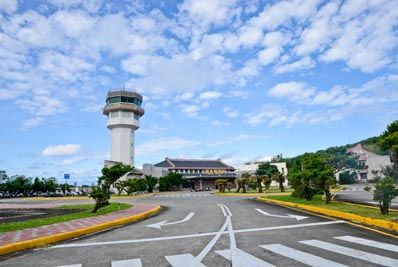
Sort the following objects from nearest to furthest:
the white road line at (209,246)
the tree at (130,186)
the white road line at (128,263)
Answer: the white road line at (128,263) < the white road line at (209,246) < the tree at (130,186)

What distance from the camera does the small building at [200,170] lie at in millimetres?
82500

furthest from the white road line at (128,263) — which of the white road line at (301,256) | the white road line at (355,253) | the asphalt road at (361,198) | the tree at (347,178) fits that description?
the tree at (347,178)

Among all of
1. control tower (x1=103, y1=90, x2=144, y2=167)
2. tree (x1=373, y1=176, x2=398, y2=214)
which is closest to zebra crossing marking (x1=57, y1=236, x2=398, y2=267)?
tree (x1=373, y1=176, x2=398, y2=214)

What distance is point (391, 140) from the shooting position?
1270 cm

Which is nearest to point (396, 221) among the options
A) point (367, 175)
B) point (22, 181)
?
point (22, 181)

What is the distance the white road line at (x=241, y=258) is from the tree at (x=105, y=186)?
1230 centimetres

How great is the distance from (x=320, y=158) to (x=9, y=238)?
18.2m

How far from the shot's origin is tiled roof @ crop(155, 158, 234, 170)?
3457 inches

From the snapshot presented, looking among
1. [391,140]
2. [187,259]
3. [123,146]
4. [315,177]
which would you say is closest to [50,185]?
[123,146]

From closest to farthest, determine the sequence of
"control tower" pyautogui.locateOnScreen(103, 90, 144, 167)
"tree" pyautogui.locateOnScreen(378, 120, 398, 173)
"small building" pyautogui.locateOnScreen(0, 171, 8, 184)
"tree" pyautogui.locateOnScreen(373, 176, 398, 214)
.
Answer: "tree" pyautogui.locateOnScreen(378, 120, 398, 173)
"tree" pyautogui.locateOnScreen(373, 176, 398, 214)
"control tower" pyautogui.locateOnScreen(103, 90, 144, 167)
"small building" pyautogui.locateOnScreen(0, 171, 8, 184)

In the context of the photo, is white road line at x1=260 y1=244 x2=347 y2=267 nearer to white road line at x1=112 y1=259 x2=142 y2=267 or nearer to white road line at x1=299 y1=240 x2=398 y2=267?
white road line at x1=299 y1=240 x2=398 y2=267

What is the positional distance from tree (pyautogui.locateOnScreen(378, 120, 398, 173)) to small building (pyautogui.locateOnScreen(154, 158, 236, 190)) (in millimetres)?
66602

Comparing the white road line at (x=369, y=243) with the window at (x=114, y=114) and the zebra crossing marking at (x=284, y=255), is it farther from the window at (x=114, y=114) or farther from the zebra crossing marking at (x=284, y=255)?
the window at (x=114, y=114)

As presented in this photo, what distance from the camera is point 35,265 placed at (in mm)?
7215
